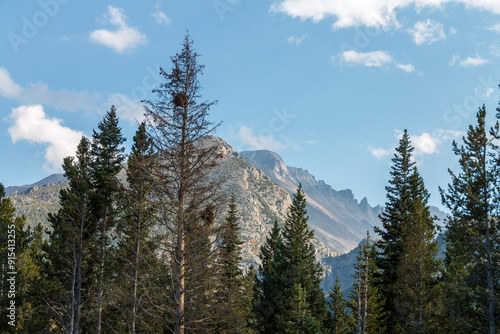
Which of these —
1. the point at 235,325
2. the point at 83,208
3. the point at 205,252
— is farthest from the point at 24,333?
the point at 205,252

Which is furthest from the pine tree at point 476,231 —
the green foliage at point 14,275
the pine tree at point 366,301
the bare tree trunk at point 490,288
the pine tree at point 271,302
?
the green foliage at point 14,275

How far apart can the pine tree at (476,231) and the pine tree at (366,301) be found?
8790 millimetres

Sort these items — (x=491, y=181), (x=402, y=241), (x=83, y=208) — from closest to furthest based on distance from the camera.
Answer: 1. (x=491, y=181)
2. (x=83, y=208)
3. (x=402, y=241)

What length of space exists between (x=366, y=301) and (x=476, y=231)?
13.2 m

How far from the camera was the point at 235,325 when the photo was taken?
27.8m

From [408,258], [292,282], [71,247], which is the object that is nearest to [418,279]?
[408,258]

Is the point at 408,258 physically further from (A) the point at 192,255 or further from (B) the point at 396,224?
(A) the point at 192,255

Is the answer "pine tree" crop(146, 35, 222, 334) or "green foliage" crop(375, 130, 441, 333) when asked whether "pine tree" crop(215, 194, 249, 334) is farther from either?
"green foliage" crop(375, 130, 441, 333)

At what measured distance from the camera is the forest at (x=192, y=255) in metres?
12.3

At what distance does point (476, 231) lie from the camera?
2045 centimetres

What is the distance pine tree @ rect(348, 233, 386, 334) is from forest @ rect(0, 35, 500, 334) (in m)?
0.20

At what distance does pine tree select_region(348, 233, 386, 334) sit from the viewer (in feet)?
99.2

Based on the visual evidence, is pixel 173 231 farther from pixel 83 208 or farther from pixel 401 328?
pixel 401 328

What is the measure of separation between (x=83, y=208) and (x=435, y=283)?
29255mm
